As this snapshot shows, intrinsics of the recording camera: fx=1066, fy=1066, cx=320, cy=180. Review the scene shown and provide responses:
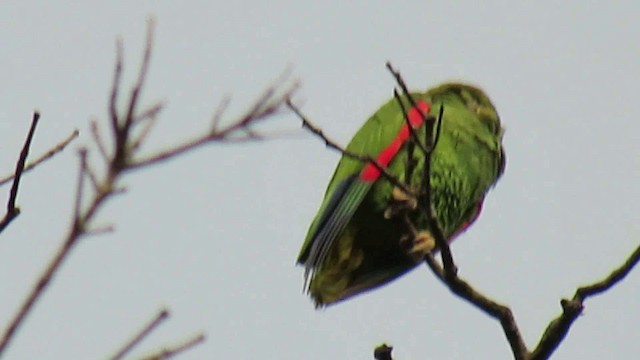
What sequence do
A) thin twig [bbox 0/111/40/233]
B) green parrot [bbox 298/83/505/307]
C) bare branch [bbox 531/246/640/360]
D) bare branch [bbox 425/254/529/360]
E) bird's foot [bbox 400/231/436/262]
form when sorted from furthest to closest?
1. green parrot [bbox 298/83/505/307]
2. bird's foot [bbox 400/231/436/262]
3. bare branch [bbox 425/254/529/360]
4. bare branch [bbox 531/246/640/360]
5. thin twig [bbox 0/111/40/233]

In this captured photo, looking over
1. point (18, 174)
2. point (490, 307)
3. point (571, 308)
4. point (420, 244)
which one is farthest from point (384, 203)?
point (18, 174)

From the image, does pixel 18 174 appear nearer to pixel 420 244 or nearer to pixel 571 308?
pixel 571 308

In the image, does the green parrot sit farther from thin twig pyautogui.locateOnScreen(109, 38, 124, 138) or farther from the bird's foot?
thin twig pyautogui.locateOnScreen(109, 38, 124, 138)

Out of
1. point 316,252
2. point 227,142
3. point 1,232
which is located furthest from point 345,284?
point 1,232

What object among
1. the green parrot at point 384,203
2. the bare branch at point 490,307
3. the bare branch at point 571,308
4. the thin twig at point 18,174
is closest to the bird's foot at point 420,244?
the green parrot at point 384,203

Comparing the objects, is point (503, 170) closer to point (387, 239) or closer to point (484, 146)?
point (484, 146)

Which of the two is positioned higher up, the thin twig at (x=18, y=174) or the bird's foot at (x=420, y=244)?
the thin twig at (x=18, y=174)

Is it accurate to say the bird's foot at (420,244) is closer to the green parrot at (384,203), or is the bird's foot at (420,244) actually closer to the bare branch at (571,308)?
the green parrot at (384,203)

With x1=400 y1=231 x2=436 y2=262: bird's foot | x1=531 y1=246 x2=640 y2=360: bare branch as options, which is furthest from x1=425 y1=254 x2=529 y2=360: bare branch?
x1=400 y1=231 x2=436 y2=262: bird's foot
